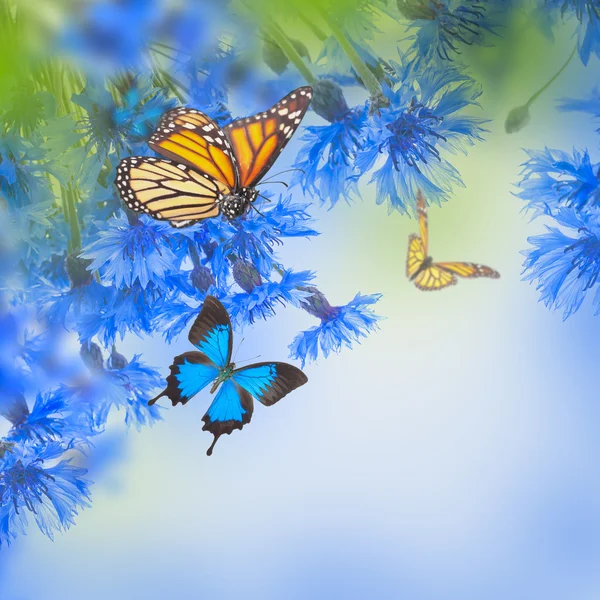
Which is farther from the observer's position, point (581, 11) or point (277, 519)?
point (277, 519)

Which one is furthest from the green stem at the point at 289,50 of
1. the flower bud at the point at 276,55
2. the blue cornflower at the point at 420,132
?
the blue cornflower at the point at 420,132

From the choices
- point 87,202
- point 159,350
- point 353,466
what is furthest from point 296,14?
point 353,466

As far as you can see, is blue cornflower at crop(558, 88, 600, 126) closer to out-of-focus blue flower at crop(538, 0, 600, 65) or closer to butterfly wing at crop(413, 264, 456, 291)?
out-of-focus blue flower at crop(538, 0, 600, 65)

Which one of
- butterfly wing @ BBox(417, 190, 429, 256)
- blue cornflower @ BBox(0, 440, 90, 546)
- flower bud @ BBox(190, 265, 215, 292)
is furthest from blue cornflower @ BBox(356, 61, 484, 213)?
blue cornflower @ BBox(0, 440, 90, 546)

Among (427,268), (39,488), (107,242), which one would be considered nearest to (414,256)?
(427,268)

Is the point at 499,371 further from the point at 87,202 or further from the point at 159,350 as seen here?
the point at 87,202

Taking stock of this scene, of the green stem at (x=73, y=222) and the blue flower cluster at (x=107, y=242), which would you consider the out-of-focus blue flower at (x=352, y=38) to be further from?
the green stem at (x=73, y=222)
